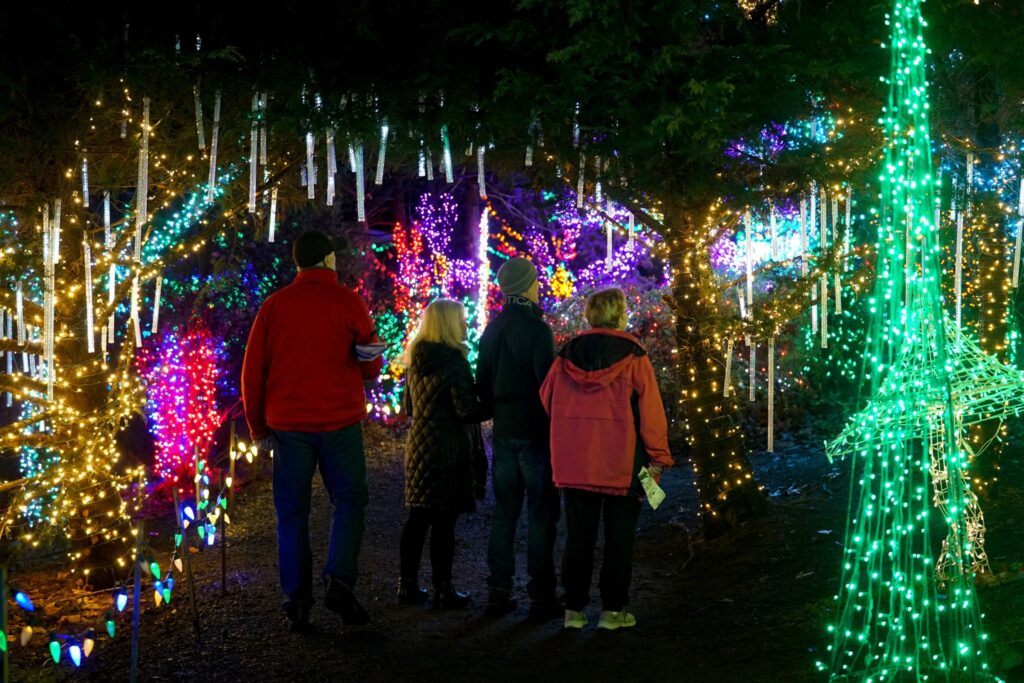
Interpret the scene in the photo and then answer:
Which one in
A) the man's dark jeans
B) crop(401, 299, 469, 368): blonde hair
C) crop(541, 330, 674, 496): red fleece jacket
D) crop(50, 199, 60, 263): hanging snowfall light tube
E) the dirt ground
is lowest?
the dirt ground

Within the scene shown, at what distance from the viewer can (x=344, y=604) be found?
5945mm

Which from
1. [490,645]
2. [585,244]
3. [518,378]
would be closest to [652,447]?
[518,378]

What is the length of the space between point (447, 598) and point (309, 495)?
1120 millimetres

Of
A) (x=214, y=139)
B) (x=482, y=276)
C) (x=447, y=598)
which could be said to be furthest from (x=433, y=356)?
(x=482, y=276)

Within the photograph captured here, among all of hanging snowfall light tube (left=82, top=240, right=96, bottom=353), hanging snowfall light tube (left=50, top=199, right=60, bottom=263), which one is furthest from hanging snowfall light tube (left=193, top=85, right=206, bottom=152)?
hanging snowfall light tube (left=82, top=240, right=96, bottom=353)

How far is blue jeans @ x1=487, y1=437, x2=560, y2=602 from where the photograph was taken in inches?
238

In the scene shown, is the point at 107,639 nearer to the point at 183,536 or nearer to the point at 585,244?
the point at 183,536

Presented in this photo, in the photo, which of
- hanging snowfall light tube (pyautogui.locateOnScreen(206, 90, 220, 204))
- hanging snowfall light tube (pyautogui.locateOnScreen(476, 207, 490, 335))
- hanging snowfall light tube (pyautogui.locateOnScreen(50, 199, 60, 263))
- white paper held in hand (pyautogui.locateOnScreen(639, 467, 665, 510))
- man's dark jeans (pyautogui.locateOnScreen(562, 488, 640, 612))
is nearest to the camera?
white paper held in hand (pyautogui.locateOnScreen(639, 467, 665, 510))

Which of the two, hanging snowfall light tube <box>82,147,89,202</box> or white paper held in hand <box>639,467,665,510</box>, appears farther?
hanging snowfall light tube <box>82,147,89,202</box>

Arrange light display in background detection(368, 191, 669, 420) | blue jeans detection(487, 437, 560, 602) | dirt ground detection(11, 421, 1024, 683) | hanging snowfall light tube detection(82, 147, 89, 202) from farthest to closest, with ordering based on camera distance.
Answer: light display in background detection(368, 191, 669, 420) → hanging snowfall light tube detection(82, 147, 89, 202) → blue jeans detection(487, 437, 560, 602) → dirt ground detection(11, 421, 1024, 683)

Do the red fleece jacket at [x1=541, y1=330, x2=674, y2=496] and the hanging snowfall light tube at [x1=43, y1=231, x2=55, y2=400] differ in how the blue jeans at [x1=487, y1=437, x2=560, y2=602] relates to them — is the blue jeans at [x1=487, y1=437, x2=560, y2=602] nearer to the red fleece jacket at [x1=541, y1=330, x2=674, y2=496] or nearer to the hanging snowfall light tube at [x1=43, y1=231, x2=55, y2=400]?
the red fleece jacket at [x1=541, y1=330, x2=674, y2=496]

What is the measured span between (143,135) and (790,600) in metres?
4.80

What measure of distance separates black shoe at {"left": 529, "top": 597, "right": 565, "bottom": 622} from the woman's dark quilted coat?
2.28 feet

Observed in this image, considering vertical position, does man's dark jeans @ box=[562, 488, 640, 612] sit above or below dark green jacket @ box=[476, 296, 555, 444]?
below
